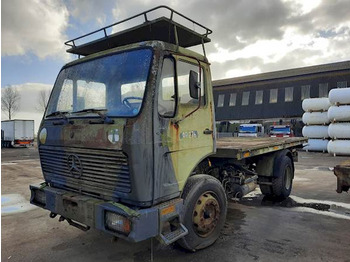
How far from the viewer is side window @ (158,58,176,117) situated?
3.30 meters

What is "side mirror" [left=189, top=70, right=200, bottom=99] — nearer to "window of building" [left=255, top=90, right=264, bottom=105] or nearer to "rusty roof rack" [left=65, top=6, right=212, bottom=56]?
"rusty roof rack" [left=65, top=6, right=212, bottom=56]

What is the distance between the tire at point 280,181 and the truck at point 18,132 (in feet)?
A: 89.0

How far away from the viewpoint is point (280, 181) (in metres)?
6.28

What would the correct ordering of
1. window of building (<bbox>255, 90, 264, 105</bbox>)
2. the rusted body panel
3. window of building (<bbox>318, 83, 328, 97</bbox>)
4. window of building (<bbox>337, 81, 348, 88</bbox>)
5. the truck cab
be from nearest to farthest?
the truck cab < the rusted body panel < window of building (<bbox>337, 81, 348, 88</bbox>) < window of building (<bbox>318, 83, 328, 97</bbox>) < window of building (<bbox>255, 90, 264, 105</bbox>)

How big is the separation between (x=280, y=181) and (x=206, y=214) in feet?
10.0

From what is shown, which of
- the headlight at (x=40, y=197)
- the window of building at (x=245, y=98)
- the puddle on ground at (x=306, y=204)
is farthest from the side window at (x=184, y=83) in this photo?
the window of building at (x=245, y=98)

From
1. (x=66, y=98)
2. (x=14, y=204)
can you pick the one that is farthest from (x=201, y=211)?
(x=14, y=204)

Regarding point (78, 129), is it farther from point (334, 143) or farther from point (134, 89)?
point (334, 143)

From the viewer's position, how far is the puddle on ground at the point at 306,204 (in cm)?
563

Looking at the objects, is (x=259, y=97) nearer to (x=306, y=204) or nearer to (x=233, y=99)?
(x=233, y=99)

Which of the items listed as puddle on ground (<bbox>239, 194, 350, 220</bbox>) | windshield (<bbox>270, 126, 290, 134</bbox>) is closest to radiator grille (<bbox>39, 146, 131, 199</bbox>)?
puddle on ground (<bbox>239, 194, 350, 220</bbox>)

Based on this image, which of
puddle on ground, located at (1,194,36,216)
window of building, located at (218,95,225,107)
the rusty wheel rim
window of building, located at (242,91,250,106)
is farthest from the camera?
window of building, located at (218,95,225,107)

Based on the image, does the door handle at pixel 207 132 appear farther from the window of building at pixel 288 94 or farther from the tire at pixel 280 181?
the window of building at pixel 288 94

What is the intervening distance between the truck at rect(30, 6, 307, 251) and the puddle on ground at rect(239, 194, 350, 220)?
257cm
